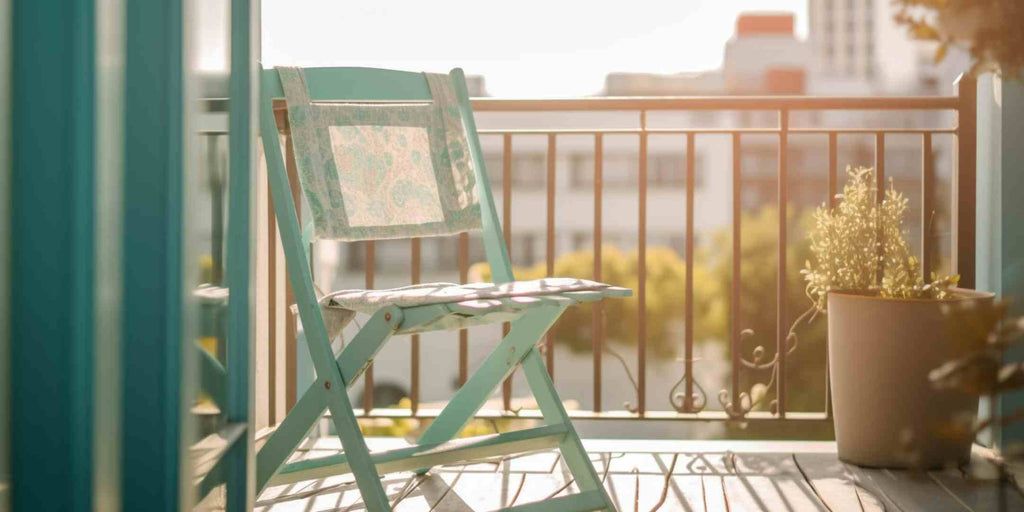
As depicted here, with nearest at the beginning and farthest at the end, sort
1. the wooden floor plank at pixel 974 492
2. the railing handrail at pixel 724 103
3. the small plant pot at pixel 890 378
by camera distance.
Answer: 1. the wooden floor plank at pixel 974 492
2. the small plant pot at pixel 890 378
3. the railing handrail at pixel 724 103

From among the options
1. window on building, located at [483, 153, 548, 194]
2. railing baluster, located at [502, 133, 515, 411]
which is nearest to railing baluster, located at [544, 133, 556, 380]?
railing baluster, located at [502, 133, 515, 411]

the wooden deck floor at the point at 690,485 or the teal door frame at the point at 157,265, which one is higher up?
the teal door frame at the point at 157,265

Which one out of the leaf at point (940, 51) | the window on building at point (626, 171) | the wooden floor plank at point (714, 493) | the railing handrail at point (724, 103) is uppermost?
the window on building at point (626, 171)

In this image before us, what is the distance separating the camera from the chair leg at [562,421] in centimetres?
188

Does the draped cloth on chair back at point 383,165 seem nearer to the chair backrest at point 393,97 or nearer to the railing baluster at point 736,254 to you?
the chair backrest at point 393,97

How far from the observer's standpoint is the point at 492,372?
6.63ft

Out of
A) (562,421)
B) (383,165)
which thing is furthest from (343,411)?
(383,165)

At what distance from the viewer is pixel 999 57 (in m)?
0.69

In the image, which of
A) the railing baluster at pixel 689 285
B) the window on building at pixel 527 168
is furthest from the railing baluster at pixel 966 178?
the window on building at pixel 527 168

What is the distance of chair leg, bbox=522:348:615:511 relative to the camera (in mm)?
1880

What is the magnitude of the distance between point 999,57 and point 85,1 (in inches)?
30.0

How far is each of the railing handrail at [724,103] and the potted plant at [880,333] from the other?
295mm

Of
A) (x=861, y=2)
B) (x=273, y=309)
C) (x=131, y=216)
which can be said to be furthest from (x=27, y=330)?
(x=861, y=2)

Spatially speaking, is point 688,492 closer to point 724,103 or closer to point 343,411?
point 343,411
